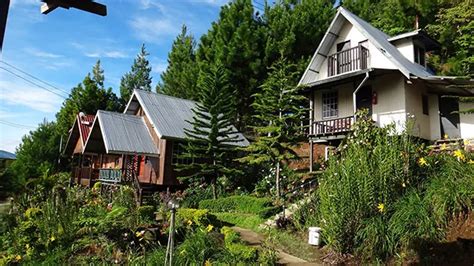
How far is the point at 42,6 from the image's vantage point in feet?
11.1

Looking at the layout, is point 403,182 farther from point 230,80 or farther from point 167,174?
point 230,80


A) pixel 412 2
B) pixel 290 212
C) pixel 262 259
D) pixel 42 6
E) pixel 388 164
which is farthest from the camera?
pixel 412 2

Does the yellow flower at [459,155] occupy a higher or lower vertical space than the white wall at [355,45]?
lower

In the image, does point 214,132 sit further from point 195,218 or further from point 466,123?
point 466,123

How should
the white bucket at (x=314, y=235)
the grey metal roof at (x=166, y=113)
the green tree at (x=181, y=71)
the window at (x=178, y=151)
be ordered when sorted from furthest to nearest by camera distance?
the green tree at (x=181, y=71) → the window at (x=178, y=151) → the grey metal roof at (x=166, y=113) → the white bucket at (x=314, y=235)

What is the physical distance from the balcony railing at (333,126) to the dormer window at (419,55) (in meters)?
5.29

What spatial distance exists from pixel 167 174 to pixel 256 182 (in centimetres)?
509

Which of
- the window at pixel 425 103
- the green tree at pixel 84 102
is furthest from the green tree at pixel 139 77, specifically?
the window at pixel 425 103

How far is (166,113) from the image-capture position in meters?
20.3

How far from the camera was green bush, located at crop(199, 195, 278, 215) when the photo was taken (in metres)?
11.7

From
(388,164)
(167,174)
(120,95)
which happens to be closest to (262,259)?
(388,164)

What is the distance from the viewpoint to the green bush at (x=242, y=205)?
1170cm

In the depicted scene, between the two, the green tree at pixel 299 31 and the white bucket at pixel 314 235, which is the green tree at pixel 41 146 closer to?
the green tree at pixel 299 31

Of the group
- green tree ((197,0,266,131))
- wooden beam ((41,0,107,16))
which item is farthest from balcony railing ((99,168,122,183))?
wooden beam ((41,0,107,16))
